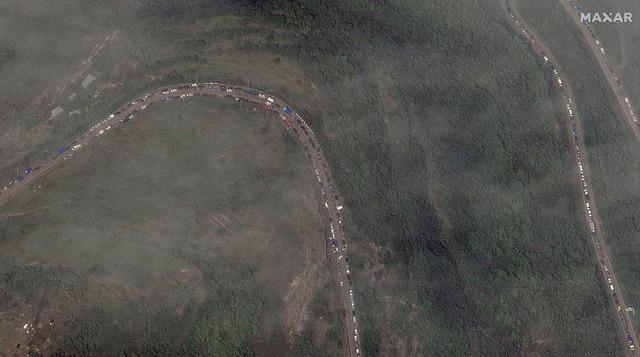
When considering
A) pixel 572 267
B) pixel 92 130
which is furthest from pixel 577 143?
pixel 92 130

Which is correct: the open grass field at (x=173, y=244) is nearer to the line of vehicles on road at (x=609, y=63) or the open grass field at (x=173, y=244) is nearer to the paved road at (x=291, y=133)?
the paved road at (x=291, y=133)

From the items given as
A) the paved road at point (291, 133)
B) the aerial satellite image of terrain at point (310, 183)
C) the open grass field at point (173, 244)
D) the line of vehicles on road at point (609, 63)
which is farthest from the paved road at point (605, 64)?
the open grass field at point (173, 244)

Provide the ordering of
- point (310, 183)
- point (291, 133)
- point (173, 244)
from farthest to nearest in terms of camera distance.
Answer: point (291, 133) → point (310, 183) → point (173, 244)

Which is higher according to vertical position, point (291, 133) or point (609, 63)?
point (609, 63)

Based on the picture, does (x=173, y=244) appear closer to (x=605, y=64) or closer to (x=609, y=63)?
(x=605, y=64)

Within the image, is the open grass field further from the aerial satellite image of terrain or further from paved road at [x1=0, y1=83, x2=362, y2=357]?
paved road at [x1=0, y1=83, x2=362, y2=357]

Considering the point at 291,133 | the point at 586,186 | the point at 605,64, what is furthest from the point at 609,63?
the point at 291,133

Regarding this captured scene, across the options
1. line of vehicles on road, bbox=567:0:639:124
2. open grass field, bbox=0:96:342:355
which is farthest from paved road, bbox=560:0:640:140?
open grass field, bbox=0:96:342:355
